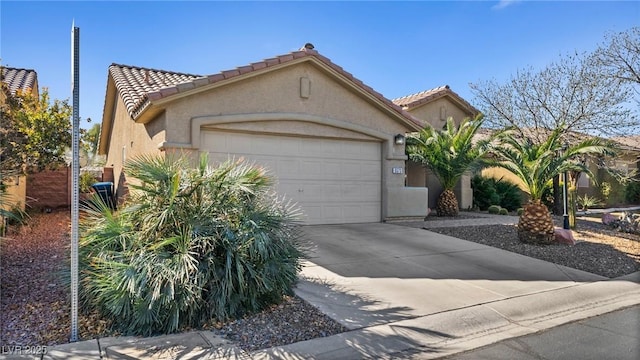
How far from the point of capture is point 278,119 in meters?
10.9

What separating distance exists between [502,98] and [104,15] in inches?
585

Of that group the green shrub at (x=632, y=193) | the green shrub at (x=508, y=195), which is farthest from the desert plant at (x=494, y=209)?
the green shrub at (x=632, y=193)

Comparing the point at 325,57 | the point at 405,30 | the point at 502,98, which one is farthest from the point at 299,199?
the point at 502,98

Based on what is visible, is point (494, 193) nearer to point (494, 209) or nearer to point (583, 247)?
point (494, 209)

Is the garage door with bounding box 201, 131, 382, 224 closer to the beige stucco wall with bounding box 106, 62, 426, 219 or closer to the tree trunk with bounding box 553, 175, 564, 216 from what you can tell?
the beige stucco wall with bounding box 106, 62, 426, 219

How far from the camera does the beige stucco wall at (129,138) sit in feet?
33.7

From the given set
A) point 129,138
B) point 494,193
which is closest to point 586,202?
point 494,193

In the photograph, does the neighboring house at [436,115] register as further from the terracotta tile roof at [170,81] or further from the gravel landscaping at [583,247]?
the gravel landscaping at [583,247]

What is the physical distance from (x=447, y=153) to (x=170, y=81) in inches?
373

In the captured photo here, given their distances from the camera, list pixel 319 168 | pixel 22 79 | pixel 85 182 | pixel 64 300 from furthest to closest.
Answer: pixel 85 182 < pixel 22 79 < pixel 319 168 < pixel 64 300

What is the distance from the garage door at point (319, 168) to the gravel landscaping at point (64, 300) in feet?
13.0

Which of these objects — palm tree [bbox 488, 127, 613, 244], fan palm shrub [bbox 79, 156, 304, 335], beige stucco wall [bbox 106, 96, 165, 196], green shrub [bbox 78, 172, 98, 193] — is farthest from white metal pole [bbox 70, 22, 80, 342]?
green shrub [bbox 78, 172, 98, 193]

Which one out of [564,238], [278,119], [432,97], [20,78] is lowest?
[564,238]

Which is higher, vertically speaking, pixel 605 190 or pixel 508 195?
pixel 605 190
